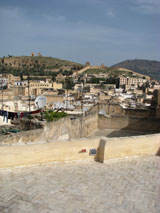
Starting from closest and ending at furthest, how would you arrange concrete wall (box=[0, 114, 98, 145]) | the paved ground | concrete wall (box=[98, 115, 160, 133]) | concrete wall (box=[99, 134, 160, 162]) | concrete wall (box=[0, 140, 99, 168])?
the paved ground → concrete wall (box=[0, 140, 99, 168]) → concrete wall (box=[99, 134, 160, 162]) → concrete wall (box=[0, 114, 98, 145]) → concrete wall (box=[98, 115, 160, 133])

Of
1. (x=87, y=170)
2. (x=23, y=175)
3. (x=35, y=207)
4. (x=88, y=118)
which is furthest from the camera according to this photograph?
(x=88, y=118)

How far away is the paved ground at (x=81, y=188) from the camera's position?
4.77 metres

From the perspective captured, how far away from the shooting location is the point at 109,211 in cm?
472

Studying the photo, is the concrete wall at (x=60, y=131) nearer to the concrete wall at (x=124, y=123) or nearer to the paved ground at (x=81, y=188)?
the concrete wall at (x=124, y=123)

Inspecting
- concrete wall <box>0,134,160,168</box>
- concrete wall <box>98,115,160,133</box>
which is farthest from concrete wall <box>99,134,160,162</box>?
concrete wall <box>98,115,160,133</box>

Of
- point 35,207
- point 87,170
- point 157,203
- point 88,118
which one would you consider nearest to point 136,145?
point 87,170

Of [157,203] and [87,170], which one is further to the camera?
[87,170]

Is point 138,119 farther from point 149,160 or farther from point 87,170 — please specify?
point 87,170

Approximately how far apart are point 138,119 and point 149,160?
9.07m

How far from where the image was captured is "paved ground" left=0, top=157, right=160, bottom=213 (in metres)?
4.77

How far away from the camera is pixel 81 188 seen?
18.3ft

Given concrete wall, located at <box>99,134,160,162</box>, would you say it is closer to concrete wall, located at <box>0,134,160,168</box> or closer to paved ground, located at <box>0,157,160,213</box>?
concrete wall, located at <box>0,134,160,168</box>

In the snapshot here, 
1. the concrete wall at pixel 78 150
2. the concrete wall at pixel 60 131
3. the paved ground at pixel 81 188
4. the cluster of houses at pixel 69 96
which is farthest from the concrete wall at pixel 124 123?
the paved ground at pixel 81 188

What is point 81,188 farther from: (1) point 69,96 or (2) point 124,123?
(1) point 69,96
